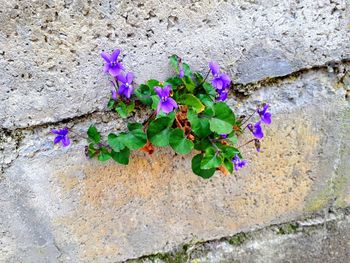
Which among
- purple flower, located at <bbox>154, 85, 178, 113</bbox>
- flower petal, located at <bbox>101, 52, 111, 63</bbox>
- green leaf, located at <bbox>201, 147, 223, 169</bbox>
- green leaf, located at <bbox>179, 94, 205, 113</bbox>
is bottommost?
green leaf, located at <bbox>201, 147, 223, 169</bbox>

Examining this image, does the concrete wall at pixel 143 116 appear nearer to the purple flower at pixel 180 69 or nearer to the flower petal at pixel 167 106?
the purple flower at pixel 180 69

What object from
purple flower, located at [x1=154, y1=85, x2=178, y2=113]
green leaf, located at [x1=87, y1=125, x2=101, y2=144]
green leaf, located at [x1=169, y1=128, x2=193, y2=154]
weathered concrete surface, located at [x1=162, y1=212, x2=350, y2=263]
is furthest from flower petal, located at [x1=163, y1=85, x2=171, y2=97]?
weathered concrete surface, located at [x1=162, y1=212, x2=350, y2=263]

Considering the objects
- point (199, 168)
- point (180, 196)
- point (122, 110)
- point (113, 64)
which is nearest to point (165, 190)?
point (180, 196)

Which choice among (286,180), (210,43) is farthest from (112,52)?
(286,180)

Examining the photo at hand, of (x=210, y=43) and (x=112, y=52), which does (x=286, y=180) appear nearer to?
(x=210, y=43)

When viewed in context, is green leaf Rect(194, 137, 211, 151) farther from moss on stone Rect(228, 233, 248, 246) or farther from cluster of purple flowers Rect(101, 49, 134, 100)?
moss on stone Rect(228, 233, 248, 246)

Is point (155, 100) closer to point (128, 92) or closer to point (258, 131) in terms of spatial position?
point (128, 92)
